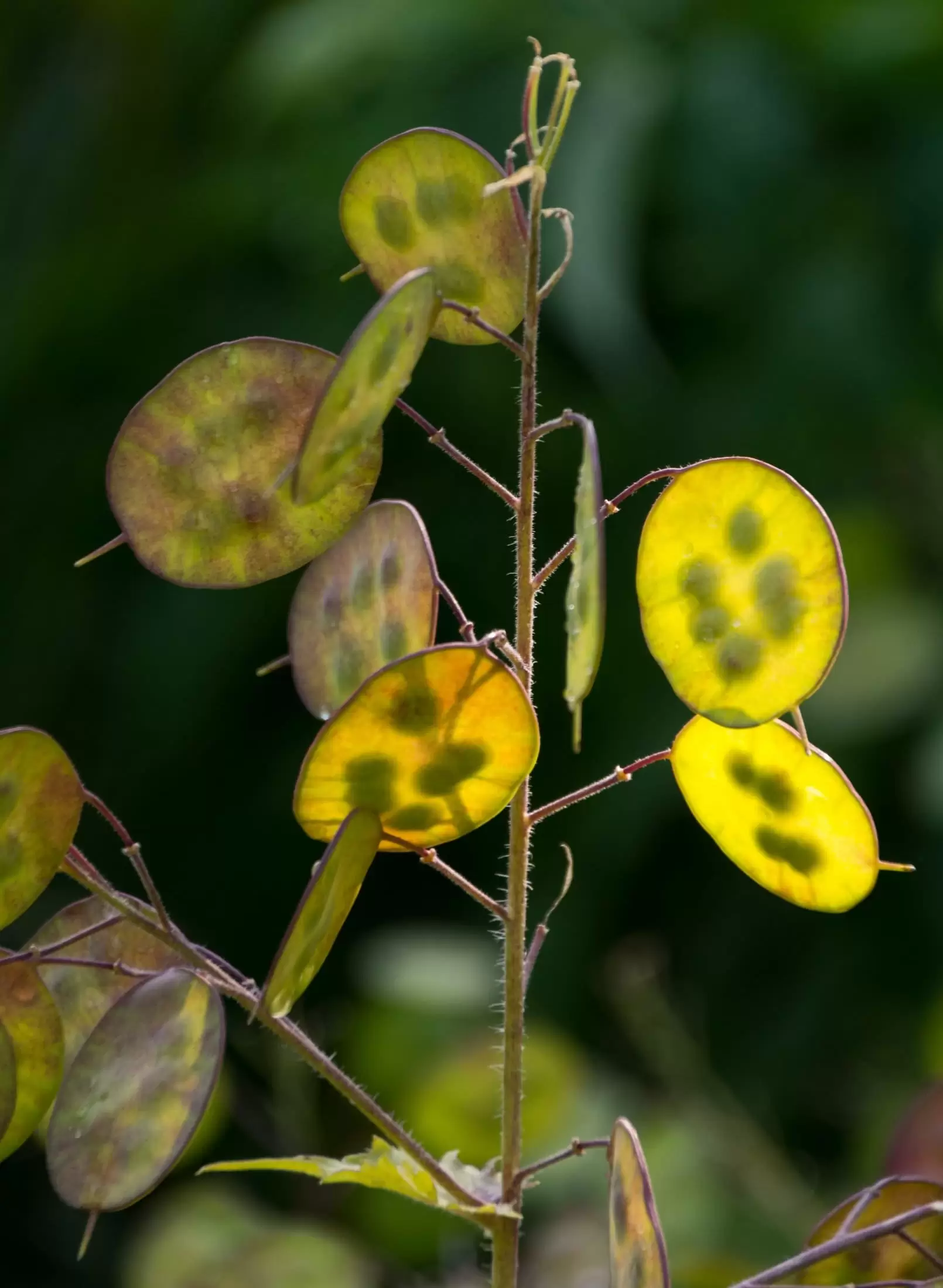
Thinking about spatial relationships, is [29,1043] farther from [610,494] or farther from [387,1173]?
[610,494]

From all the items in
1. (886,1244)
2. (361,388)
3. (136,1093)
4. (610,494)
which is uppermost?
(361,388)

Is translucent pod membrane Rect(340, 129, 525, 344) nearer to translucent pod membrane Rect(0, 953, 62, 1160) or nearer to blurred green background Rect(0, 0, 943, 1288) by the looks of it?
translucent pod membrane Rect(0, 953, 62, 1160)

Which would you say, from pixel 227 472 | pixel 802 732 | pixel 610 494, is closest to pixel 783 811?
pixel 802 732

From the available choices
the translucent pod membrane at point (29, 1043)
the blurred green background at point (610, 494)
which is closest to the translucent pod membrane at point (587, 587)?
the translucent pod membrane at point (29, 1043)

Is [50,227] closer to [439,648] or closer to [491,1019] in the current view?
[491,1019]

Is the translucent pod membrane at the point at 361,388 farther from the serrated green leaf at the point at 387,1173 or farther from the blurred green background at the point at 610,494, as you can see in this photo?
the blurred green background at the point at 610,494

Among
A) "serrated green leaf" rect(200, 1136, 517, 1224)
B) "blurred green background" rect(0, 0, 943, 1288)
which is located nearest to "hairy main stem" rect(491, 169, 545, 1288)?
"serrated green leaf" rect(200, 1136, 517, 1224)
